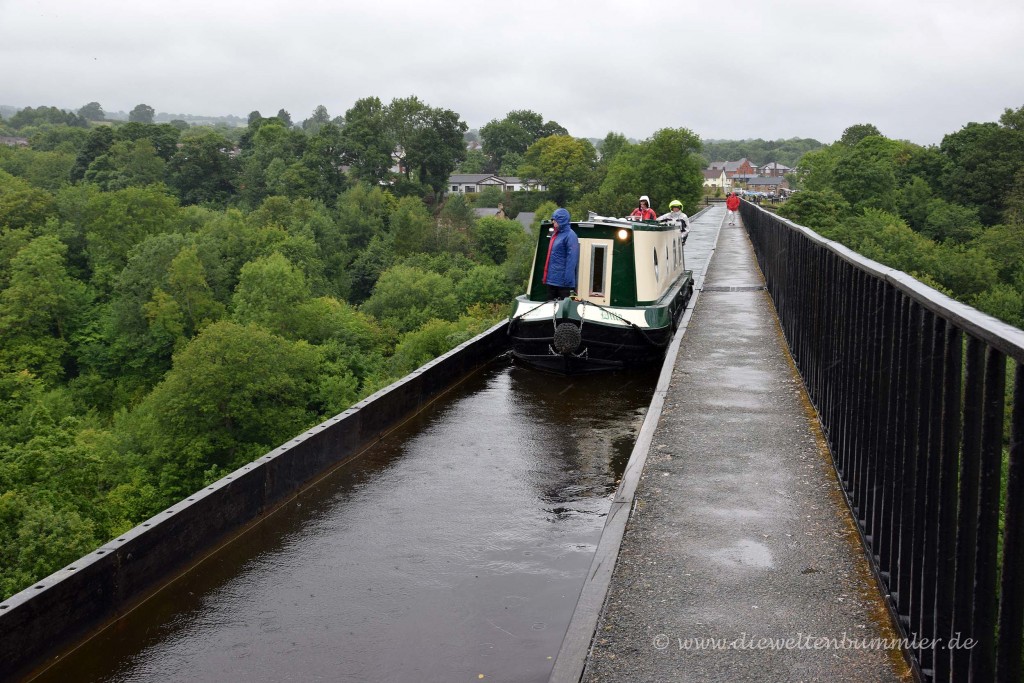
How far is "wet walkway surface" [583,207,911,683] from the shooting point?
4438 millimetres

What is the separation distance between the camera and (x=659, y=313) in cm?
1455

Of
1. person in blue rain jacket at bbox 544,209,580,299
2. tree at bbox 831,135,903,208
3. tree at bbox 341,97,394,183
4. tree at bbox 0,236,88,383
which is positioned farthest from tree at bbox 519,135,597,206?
person in blue rain jacket at bbox 544,209,580,299

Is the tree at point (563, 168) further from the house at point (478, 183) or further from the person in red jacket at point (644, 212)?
the person in red jacket at point (644, 212)

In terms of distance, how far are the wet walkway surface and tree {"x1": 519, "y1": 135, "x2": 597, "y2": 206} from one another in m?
135

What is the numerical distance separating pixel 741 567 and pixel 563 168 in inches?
5690

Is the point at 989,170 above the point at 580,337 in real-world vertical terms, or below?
above

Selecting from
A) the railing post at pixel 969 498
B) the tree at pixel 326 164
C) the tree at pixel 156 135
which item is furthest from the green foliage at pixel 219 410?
the tree at pixel 156 135

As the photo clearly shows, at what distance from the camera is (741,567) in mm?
5473

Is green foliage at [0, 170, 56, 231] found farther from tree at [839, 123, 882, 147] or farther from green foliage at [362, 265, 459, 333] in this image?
tree at [839, 123, 882, 147]

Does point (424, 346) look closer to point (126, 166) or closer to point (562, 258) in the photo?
point (562, 258)

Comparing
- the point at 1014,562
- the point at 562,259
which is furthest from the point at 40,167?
the point at 1014,562

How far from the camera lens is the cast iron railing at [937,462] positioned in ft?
9.84

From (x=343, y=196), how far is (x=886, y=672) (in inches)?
4525

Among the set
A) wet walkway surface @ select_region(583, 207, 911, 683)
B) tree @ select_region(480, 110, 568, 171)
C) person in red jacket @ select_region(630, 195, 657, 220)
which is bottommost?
wet walkway surface @ select_region(583, 207, 911, 683)
